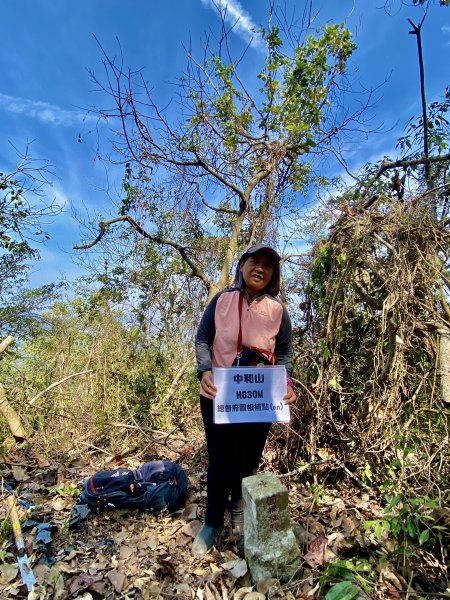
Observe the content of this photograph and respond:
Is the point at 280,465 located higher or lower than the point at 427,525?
lower

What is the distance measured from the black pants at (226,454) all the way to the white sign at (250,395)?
13 cm

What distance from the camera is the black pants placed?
2146mm

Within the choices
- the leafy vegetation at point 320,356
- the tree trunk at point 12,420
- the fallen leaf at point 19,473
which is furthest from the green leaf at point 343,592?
the tree trunk at point 12,420

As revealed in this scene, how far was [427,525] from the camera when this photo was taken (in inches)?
68.0

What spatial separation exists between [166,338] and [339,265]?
318cm

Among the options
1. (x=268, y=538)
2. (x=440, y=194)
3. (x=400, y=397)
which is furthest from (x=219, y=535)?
(x=440, y=194)

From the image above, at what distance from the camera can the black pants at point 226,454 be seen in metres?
2.15

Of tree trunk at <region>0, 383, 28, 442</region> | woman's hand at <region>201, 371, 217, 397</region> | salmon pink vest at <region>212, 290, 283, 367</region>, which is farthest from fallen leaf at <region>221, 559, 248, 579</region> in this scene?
tree trunk at <region>0, 383, 28, 442</region>

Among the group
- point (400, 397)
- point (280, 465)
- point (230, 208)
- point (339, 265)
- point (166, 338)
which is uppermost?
point (230, 208)

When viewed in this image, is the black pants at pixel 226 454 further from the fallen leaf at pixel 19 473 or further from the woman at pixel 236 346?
the fallen leaf at pixel 19 473

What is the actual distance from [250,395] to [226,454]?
411 mm

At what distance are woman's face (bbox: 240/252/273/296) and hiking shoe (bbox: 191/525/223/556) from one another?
4.76 feet

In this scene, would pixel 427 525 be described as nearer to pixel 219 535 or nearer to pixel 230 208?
pixel 219 535

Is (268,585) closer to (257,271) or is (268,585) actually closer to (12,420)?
(257,271)
